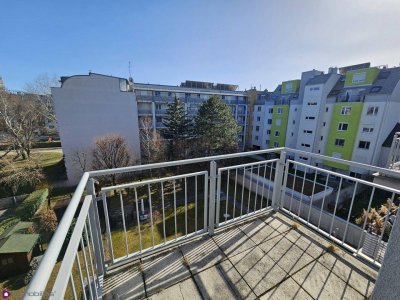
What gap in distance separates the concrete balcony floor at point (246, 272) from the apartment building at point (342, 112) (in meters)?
16.8

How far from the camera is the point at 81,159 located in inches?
595

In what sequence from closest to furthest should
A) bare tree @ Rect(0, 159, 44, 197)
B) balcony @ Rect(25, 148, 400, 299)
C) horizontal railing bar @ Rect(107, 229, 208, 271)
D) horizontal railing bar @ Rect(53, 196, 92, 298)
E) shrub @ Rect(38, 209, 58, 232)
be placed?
horizontal railing bar @ Rect(53, 196, 92, 298), balcony @ Rect(25, 148, 400, 299), horizontal railing bar @ Rect(107, 229, 208, 271), shrub @ Rect(38, 209, 58, 232), bare tree @ Rect(0, 159, 44, 197)

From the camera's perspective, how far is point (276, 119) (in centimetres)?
2175

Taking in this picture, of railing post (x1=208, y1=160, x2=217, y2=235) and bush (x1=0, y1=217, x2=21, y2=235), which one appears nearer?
railing post (x1=208, y1=160, x2=217, y2=235)

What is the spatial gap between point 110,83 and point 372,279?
17.3 metres

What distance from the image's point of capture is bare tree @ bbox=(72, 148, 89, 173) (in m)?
14.8

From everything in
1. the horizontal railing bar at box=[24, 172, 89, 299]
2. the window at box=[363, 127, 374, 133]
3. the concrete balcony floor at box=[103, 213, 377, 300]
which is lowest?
the concrete balcony floor at box=[103, 213, 377, 300]

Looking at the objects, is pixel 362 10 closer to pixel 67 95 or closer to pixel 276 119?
pixel 67 95

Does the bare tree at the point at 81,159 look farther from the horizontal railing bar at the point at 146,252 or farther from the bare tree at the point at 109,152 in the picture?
the horizontal railing bar at the point at 146,252

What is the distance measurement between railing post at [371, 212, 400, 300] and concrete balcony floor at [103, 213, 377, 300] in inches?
34.1

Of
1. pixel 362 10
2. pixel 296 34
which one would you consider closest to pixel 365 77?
pixel 296 34

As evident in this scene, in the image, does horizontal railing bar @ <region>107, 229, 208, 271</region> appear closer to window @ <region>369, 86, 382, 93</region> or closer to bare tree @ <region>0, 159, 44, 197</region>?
bare tree @ <region>0, 159, 44, 197</region>

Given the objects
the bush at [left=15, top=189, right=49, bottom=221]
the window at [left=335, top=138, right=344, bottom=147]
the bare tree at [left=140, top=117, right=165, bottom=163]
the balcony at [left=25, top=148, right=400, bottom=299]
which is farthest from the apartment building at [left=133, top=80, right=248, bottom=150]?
the balcony at [left=25, top=148, right=400, bottom=299]

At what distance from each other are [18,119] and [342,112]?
97.5 ft
